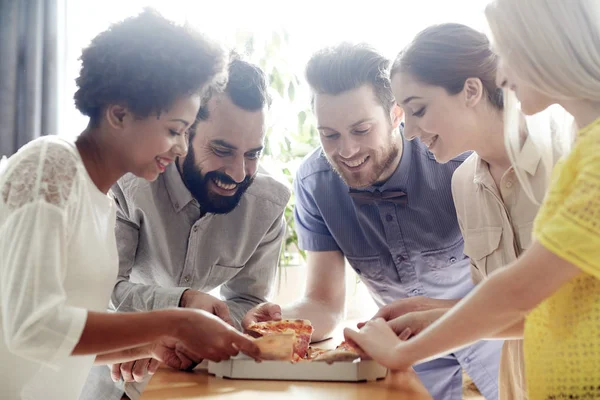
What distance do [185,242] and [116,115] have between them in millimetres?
799

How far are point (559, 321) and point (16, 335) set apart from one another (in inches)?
39.5

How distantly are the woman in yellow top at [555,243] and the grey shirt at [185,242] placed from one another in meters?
1.03

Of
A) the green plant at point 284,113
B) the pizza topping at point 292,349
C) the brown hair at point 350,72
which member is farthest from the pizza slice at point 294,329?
the green plant at point 284,113

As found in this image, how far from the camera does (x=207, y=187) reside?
2.26m

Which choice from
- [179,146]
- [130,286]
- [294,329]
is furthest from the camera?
[130,286]

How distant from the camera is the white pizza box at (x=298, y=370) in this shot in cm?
159

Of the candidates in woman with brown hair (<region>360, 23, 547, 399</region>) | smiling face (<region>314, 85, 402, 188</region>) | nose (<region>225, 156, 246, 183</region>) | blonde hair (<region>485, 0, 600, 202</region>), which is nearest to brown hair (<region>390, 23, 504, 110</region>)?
woman with brown hair (<region>360, 23, 547, 399</region>)

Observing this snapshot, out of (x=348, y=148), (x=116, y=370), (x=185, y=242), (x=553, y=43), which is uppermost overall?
(x=553, y=43)

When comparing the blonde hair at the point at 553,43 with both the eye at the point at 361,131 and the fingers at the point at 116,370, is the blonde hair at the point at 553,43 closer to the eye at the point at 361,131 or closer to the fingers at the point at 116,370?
the eye at the point at 361,131

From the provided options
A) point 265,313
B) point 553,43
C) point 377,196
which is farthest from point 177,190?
point 553,43

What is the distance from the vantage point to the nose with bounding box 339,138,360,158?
2482 millimetres


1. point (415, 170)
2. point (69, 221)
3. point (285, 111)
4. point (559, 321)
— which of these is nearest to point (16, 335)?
point (69, 221)

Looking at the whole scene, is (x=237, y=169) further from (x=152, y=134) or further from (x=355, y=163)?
(x=152, y=134)

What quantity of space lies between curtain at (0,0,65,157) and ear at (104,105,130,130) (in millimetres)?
2230
